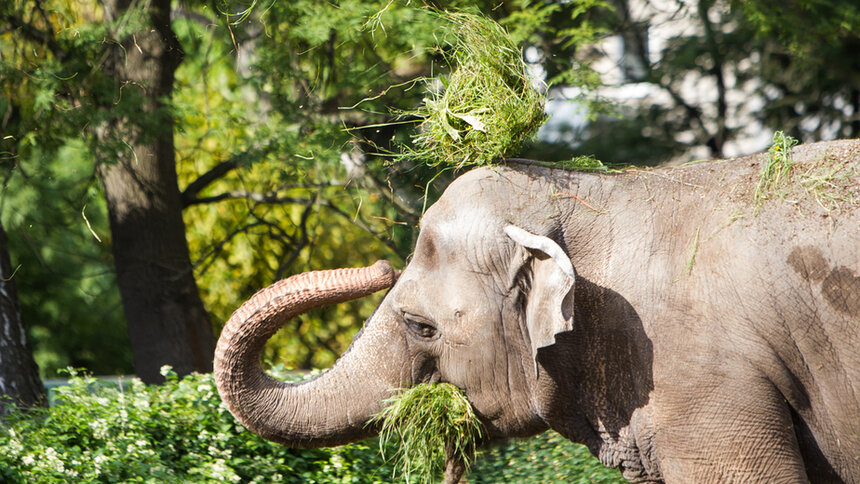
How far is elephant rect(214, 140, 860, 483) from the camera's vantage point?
3236mm

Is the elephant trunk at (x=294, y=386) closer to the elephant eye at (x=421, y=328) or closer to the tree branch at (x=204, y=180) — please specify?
the elephant eye at (x=421, y=328)

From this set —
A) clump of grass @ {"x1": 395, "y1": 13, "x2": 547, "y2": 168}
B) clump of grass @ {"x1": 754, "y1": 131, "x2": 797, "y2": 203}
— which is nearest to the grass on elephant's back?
clump of grass @ {"x1": 395, "y1": 13, "x2": 547, "y2": 168}

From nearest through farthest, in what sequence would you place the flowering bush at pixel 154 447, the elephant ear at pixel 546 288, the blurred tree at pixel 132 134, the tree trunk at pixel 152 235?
the elephant ear at pixel 546 288
the flowering bush at pixel 154 447
the blurred tree at pixel 132 134
the tree trunk at pixel 152 235

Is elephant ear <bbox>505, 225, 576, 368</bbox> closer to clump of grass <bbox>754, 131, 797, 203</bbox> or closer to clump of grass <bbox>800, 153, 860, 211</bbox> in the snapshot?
clump of grass <bbox>754, 131, 797, 203</bbox>

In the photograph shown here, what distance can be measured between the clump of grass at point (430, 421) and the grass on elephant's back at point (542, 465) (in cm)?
179

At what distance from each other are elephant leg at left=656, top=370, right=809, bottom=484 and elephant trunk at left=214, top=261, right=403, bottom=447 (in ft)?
3.87

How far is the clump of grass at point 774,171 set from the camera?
3.41 metres

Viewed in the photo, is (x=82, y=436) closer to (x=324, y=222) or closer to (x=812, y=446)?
(x=812, y=446)

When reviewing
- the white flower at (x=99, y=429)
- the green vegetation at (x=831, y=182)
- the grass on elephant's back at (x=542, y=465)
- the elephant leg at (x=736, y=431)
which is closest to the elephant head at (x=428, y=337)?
the elephant leg at (x=736, y=431)

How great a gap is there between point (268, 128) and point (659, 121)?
19.6 ft

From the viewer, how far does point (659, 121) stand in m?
11.5

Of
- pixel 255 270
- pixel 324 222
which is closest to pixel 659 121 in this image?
pixel 324 222

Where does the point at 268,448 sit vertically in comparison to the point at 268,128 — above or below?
below

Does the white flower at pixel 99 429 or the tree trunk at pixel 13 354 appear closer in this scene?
the white flower at pixel 99 429
